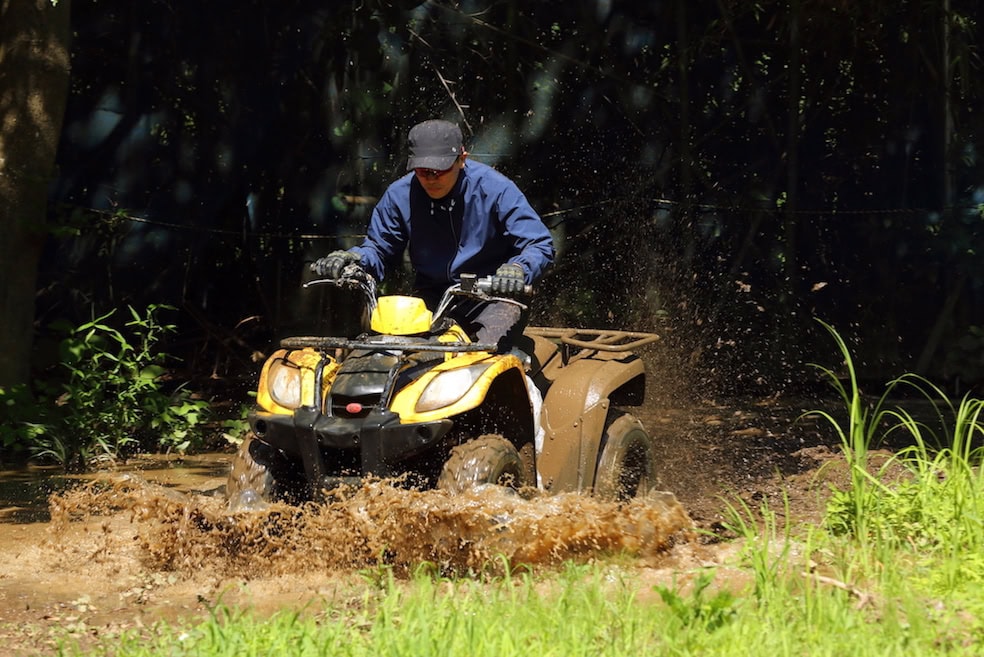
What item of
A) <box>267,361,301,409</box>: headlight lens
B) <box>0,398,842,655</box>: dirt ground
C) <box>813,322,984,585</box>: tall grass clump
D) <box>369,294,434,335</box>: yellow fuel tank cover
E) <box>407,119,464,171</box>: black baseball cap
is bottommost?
<box>0,398,842,655</box>: dirt ground

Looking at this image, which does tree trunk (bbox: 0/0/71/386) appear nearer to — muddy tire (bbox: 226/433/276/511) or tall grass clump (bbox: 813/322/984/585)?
muddy tire (bbox: 226/433/276/511)

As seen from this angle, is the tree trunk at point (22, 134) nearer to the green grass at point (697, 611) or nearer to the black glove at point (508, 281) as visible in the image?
the black glove at point (508, 281)

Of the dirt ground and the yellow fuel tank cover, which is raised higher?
the yellow fuel tank cover

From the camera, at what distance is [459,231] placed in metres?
5.89

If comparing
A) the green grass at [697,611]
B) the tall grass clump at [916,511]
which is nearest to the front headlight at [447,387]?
the green grass at [697,611]

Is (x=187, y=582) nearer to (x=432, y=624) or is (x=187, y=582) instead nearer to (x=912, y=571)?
(x=432, y=624)

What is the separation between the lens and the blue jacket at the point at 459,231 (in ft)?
19.0

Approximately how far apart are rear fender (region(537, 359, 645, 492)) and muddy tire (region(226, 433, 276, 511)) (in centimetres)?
109

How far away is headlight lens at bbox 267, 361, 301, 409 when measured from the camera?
17.2 feet

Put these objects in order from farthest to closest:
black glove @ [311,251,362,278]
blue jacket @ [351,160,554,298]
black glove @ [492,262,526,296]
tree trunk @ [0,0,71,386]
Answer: tree trunk @ [0,0,71,386]
blue jacket @ [351,160,554,298]
black glove @ [311,251,362,278]
black glove @ [492,262,526,296]

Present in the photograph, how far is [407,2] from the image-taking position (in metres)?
8.91

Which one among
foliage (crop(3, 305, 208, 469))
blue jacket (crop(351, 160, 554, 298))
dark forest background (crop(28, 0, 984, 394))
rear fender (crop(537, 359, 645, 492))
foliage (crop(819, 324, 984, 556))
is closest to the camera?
foliage (crop(819, 324, 984, 556))

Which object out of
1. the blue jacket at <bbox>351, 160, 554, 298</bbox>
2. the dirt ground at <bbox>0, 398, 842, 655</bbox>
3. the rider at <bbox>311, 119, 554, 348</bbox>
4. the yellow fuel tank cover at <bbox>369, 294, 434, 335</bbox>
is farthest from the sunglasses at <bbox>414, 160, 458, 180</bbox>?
the dirt ground at <bbox>0, 398, 842, 655</bbox>

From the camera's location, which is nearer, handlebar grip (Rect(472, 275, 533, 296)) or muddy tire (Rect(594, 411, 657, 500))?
handlebar grip (Rect(472, 275, 533, 296))
